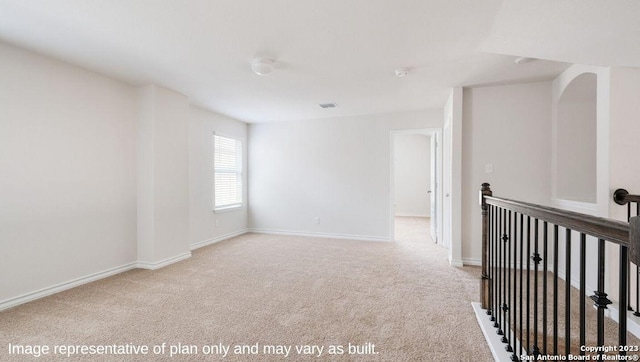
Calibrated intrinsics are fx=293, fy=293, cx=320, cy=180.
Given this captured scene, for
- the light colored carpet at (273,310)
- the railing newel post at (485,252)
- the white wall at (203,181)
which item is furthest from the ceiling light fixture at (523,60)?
the white wall at (203,181)

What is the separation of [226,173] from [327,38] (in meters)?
3.64

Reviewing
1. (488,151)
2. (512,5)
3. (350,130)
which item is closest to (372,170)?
(350,130)

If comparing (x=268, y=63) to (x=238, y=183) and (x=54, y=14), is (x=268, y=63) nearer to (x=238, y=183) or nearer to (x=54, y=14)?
(x=54, y=14)

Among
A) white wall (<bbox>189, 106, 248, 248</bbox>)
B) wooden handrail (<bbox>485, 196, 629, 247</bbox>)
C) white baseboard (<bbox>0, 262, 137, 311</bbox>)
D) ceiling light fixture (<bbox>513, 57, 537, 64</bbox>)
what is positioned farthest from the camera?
white wall (<bbox>189, 106, 248, 248</bbox>)

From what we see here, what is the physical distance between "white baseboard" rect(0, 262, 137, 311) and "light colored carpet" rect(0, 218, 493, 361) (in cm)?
9

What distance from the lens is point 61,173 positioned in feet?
9.52

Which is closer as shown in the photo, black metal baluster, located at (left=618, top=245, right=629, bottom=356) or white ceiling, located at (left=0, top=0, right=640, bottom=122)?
black metal baluster, located at (left=618, top=245, right=629, bottom=356)

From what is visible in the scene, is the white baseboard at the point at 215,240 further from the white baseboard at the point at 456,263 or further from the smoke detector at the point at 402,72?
the smoke detector at the point at 402,72

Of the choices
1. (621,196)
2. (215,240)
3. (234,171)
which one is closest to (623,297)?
(621,196)

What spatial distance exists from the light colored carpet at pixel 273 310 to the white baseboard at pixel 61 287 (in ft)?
0.29

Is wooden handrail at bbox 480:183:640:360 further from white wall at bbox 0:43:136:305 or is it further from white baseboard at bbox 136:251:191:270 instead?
white wall at bbox 0:43:136:305

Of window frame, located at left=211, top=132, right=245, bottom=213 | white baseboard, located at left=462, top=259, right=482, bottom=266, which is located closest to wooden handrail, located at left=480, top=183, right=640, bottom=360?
white baseboard, located at left=462, top=259, right=482, bottom=266

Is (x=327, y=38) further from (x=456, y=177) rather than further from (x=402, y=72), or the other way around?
(x=456, y=177)

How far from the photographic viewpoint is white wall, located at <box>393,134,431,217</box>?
837 cm
